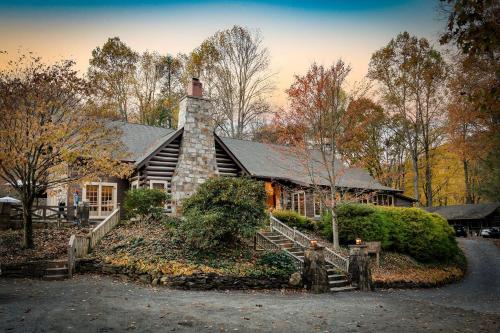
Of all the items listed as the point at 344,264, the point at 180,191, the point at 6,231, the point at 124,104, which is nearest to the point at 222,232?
the point at 344,264

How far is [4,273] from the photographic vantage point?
14344 millimetres

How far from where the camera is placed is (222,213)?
51.1ft

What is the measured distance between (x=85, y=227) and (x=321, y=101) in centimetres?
1401

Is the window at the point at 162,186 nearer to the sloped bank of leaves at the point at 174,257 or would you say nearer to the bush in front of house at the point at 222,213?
the sloped bank of leaves at the point at 174,257

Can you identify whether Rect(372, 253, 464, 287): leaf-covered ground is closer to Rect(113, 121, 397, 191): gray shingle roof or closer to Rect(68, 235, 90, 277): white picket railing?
Rect(113, 121, 397, 191): gray shingle roof

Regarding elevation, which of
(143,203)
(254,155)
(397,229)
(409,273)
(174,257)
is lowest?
(409,273)

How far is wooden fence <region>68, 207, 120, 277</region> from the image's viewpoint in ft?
48.2

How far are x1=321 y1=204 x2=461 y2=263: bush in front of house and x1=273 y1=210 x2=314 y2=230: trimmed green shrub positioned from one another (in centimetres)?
94

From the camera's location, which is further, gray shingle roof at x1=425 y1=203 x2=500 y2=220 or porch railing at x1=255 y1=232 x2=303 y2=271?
gray shingle roof at x1=425 y1=203 x2=500 y2=220

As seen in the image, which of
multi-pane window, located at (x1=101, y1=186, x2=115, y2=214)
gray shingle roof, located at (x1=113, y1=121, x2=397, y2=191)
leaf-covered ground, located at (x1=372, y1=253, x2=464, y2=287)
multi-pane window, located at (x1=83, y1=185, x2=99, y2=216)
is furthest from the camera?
gray shingle roof, located at (x1=113, y1=121, x2=397, y2=191)

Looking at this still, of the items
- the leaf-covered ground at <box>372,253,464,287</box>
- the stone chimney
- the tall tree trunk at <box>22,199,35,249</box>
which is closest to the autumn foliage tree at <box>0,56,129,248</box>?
the tall tree trunk at <box>22,199,35,249</box>

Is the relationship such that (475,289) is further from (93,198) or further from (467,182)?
(467,182)

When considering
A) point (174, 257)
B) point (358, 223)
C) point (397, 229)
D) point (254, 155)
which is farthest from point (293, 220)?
point (174, 257)

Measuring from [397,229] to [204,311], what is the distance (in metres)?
16.7
